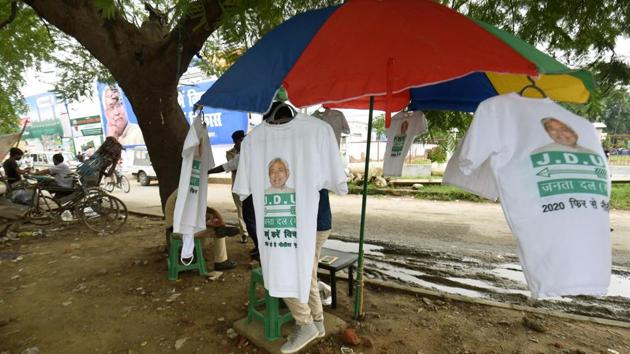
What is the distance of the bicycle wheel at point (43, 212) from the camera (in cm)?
693

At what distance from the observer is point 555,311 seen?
3467mm

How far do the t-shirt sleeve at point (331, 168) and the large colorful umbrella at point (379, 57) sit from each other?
37 cm

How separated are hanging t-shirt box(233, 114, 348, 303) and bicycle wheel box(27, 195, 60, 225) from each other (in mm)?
6693

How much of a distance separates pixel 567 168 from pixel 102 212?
26.9 ft

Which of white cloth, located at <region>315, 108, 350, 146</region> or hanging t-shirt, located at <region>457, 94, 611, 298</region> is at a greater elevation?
white cloth, located at <region>315, 108, 350, 146</region>

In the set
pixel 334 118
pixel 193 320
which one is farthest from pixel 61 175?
pixel 334 118

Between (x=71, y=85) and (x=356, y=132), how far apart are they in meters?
16.5

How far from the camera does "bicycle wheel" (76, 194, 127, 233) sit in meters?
7.24

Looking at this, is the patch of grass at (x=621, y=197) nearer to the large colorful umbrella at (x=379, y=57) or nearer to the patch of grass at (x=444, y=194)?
the patch of grass at (x=444, y=194)

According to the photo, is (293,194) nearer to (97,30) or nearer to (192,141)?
(192,141)

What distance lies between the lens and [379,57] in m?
2.04

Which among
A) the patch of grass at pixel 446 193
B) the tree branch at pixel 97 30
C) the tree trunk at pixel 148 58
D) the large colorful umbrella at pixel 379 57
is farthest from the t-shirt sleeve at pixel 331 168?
the patch of grass at pixel 446 193

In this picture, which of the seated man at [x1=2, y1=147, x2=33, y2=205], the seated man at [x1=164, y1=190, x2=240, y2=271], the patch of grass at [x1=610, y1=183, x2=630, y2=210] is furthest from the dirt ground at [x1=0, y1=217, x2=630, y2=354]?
the patch of grass at [x1=610, y1=183, x2=630, y2=210]

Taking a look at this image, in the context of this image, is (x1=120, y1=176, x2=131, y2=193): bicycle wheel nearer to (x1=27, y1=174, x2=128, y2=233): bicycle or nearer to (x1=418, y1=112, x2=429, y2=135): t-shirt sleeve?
(x1=27, y1=174, x2=128, y2=233): bicycle
